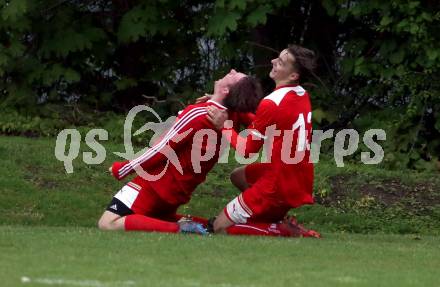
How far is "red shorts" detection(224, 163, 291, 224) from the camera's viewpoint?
33.5 feet

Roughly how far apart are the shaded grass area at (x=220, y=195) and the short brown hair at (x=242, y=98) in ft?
7.66

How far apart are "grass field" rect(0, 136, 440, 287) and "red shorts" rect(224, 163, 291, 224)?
1.48 feet

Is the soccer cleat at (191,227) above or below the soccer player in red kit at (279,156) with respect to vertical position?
below

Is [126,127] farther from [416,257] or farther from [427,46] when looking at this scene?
[416,257]

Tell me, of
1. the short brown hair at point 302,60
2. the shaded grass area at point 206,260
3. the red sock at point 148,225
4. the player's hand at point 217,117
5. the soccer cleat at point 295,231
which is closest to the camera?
the shaded grass area at point 206,260

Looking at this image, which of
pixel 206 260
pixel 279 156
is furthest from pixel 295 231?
pixel 206 260

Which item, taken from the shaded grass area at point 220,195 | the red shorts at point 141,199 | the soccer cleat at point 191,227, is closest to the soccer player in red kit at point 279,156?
the soccer cleat at point 191,227

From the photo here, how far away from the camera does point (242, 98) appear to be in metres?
10.2

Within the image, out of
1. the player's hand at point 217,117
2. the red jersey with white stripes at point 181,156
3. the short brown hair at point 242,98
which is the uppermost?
the short brown hair at point 242,98

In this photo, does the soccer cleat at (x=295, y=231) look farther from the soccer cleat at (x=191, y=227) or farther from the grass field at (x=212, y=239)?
the soccer cleat at (x=191, y=227)

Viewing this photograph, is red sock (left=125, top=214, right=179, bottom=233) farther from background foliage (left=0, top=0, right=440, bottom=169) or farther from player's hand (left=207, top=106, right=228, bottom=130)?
background foliage (left=0, top=0, right=440, bottom=169)

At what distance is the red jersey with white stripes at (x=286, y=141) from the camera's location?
10062 millimetres

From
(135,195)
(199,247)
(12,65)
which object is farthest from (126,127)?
(199,247)

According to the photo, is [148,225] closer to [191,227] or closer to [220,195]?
[191,227]
